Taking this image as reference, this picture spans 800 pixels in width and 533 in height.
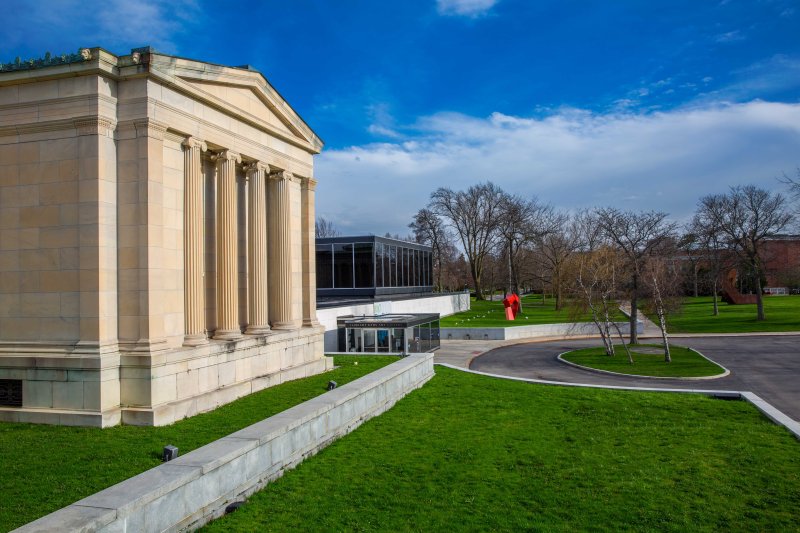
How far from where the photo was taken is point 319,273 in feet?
154

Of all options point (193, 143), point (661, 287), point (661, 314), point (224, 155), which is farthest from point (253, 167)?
point (661, 287)

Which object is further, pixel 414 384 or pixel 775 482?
pixel 414 384

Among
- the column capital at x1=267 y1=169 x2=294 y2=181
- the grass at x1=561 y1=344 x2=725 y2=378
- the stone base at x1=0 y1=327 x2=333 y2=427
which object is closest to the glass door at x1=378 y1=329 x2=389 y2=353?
the grass at x1=561 y1=344 x2=725 y2=378

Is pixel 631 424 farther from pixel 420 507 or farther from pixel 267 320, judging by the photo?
pixel 267 320

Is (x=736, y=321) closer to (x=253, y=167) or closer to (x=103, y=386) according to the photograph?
(x=253, y=167)

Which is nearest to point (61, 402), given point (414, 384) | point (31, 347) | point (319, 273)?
point (31, 347)

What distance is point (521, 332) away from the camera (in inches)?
1781

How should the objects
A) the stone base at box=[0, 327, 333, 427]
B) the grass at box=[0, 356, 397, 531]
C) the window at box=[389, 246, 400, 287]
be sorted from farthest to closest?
the window at box=[389, 246, 400, 287] < the stone base at box=[0, 327, 333, 427] < the grass at box=[0, 356, 397, 531]

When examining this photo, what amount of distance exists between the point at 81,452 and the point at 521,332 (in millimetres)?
38416

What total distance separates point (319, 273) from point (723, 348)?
29.9 m

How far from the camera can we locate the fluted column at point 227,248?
15977mm

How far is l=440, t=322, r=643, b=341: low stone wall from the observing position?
1753 inches

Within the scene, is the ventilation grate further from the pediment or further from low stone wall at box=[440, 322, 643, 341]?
low stone wall at box=[440, 322, 643, 341]

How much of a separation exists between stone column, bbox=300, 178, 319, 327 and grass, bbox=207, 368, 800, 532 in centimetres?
619
